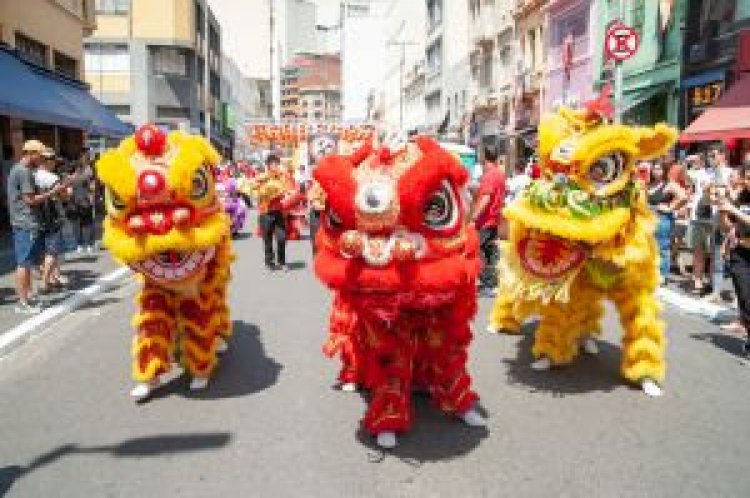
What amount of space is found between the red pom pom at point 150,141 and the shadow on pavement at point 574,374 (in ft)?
10.8

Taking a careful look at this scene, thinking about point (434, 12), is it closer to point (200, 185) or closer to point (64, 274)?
point (64, 274)

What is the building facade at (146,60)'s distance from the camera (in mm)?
40625

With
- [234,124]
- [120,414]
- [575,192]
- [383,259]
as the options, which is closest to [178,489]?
[120,414]

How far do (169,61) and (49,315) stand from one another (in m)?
36.8

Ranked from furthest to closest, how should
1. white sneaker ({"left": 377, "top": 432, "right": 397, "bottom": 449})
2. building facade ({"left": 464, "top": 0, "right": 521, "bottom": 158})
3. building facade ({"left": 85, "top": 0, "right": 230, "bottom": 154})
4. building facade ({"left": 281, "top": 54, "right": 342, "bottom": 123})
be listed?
1. building facade ({"left": 281, "top": 54, "right": 342, "bottom": 123})
2. building facade ({"left": 85, "top": 0, "right": 230, "bottom": 154})
3. building facade ({"left": 464, "top": 0, "right": 521, "bottom": 158})
4. white sneaker ({"left": 377, "top": 432, "right": 397, "bottom": 449})

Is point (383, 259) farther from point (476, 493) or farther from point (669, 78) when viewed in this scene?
point (669, 78)

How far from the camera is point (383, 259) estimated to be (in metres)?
3.95

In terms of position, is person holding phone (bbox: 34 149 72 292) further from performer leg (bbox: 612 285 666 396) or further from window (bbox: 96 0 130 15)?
window (bbox: 96 0 130 15)

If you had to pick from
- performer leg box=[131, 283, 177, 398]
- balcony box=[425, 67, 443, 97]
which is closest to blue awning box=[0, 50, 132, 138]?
performer leg box=[131, 283, 177, 398]

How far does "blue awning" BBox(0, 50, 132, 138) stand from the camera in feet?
44.1

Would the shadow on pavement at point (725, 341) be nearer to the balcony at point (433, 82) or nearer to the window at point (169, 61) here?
the window at point (169, 61)

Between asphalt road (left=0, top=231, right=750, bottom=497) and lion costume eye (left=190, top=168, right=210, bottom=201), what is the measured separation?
156 centimetres

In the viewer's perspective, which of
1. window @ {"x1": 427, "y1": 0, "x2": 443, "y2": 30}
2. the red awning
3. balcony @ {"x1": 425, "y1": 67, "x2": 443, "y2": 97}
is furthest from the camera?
balcony @ {"x1": 425, "y1": 67, "x2": 443, "y2": 97}

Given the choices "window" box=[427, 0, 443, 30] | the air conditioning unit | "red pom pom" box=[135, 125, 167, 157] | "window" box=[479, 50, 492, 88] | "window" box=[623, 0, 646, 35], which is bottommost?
"red pom pom" box=[135, 125, 167, 157]
